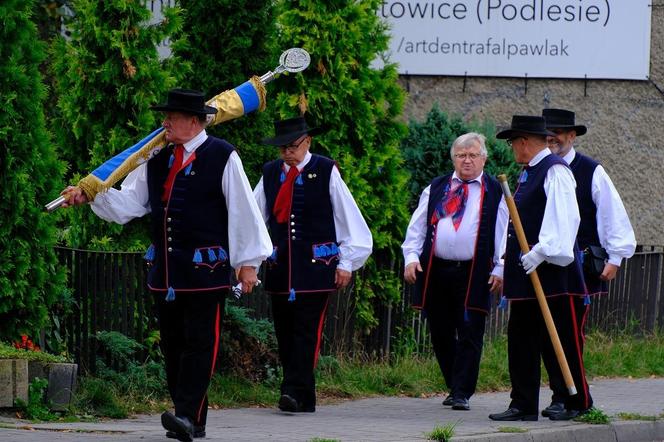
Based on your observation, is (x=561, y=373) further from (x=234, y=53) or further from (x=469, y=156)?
(x=234, y=53)

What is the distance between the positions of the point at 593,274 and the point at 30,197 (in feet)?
11.9

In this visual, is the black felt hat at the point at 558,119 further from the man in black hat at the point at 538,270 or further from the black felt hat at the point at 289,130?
the black felt hat at the point at 289,130

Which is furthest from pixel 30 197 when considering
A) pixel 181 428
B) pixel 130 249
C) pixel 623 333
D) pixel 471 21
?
pixel 471 21

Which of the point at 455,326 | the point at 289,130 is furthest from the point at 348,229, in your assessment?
the point at 455,326

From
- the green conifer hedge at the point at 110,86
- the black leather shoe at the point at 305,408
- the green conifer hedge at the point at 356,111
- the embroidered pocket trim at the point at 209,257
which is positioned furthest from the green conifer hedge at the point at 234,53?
the embroidered pocket trim at the point at 209,257

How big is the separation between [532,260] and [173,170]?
2.34 metres

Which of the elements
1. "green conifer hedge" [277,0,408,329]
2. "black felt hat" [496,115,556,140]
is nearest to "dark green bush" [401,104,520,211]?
"green conifer hedge" [277,0,408,329]

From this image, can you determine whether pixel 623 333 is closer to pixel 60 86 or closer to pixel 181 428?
pixel 60 86

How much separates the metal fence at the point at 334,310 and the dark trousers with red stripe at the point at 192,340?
78.8 inches

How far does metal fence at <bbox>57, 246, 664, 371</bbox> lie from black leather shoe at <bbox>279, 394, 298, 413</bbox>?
3.90 feet

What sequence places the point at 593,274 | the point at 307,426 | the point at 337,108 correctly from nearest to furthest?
the point at 307,426, the point at 593,274, the point at 337,108

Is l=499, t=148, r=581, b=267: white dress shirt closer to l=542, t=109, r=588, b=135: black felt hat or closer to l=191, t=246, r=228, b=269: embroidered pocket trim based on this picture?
l=542, t=109, r=588, b=135: black felt hat

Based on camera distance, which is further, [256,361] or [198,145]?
[256,361]

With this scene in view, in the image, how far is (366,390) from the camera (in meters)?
10.6
